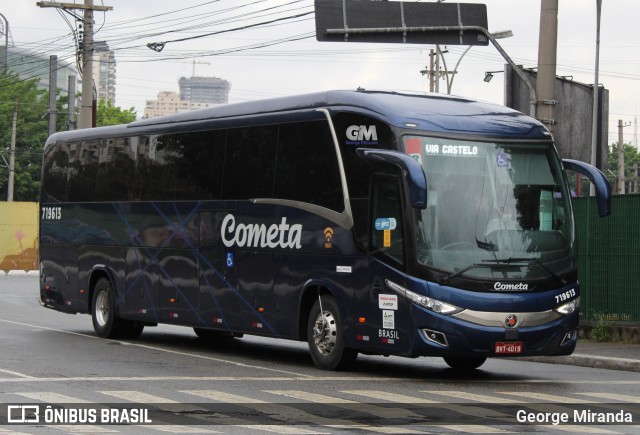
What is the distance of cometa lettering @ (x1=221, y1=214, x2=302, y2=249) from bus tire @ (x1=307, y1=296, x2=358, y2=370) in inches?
40.6

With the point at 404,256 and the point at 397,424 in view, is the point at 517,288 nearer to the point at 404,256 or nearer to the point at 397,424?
the point at 404,256

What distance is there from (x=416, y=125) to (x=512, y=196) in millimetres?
1484

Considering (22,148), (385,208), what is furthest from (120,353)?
(22,148)

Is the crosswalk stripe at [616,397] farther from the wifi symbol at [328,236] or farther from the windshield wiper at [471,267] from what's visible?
the wifi symbol at [328,236]

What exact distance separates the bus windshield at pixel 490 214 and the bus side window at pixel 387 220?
342 mm

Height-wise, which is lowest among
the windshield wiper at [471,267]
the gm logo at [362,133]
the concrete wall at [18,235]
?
the concrete wall at [18,235]

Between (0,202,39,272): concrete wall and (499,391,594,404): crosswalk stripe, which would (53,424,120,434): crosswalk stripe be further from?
(0,202,39,272): concrete wall

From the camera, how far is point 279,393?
1452cm

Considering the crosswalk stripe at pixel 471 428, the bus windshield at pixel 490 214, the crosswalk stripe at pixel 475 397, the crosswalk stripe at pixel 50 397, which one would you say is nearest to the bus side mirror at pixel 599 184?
the bus windshield at pixel 490 214

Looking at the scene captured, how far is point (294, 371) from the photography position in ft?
57.3

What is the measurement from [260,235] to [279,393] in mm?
5028

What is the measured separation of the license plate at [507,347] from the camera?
15961mm

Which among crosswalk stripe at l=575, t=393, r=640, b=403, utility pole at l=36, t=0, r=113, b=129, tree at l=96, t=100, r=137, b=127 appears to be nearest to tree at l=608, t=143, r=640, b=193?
tree at l=96, t=100, r=137, b=127

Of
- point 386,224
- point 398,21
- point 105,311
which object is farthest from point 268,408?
point 398,21
